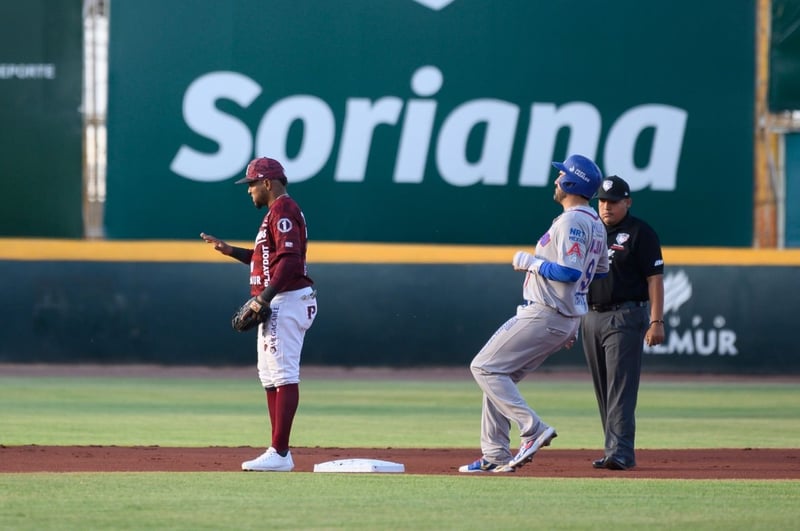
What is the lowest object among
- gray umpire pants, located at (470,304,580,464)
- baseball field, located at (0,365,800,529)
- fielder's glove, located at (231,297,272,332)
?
baseball field, located at (0,365,800,529)

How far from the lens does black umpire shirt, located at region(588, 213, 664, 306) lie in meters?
8.85

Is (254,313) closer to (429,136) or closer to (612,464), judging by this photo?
(612,464)

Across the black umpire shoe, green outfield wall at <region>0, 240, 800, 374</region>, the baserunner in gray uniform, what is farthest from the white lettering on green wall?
the baserunner in gray uniform

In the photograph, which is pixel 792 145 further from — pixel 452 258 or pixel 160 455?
pixel 160 455

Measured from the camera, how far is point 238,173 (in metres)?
19.7

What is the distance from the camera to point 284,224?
8.27 m

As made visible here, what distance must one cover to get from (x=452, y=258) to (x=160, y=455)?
10.3 metres

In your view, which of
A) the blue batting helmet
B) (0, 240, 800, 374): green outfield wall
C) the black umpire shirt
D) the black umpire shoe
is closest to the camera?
the blue batting helmet

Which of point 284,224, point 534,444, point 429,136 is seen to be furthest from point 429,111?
point 534,444

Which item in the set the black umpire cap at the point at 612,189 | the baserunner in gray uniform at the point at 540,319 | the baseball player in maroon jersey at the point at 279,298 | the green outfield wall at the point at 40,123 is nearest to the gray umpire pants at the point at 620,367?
the baserunner in gray uniform at the point at 540,319

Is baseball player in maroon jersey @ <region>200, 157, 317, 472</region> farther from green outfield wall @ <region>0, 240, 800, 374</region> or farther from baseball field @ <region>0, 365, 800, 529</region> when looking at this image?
green outfield wall @ <region>0, 240, 800, 374</region>

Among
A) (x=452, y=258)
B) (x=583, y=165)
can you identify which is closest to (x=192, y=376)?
(x=452, y=258)

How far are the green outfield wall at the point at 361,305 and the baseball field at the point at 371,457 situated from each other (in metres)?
0.92

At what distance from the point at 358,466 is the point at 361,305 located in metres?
10.8
